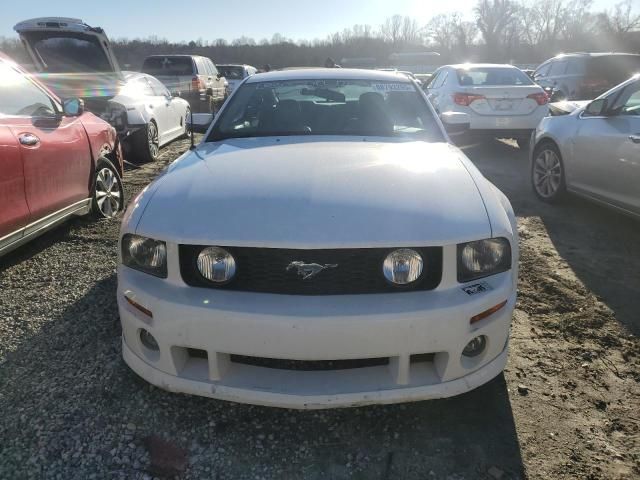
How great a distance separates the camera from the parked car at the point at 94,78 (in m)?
7.31

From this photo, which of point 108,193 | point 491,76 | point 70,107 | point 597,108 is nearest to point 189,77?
point 491,76

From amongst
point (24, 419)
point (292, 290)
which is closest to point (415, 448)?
point (292, 290)

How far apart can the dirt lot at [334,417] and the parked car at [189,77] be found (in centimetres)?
917

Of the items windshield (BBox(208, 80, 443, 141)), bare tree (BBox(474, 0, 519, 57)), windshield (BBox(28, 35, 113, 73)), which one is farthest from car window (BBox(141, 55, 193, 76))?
bare tree (BBox(474, 0, 519, 57))

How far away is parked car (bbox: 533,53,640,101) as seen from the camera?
1132cm

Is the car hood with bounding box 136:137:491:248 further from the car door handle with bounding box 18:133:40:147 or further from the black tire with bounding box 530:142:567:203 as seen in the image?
the black tire with bounding box 530:142:567:203

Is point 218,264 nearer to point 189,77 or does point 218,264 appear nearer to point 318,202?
point 318,202

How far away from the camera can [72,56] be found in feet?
26.0

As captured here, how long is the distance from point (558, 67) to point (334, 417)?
1269 cm

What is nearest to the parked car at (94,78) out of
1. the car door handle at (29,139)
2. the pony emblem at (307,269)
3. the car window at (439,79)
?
the car door handle at (29,139)

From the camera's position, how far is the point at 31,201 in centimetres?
365

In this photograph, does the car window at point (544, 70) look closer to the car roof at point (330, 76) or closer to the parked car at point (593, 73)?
the parked car at point (593, 73)

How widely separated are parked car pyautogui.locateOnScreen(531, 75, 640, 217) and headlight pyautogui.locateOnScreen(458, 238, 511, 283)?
9.04 feet

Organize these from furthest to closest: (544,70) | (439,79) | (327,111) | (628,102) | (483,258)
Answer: (544,70) → (439,79) → (628,102) → (327,111) → (483,258)
